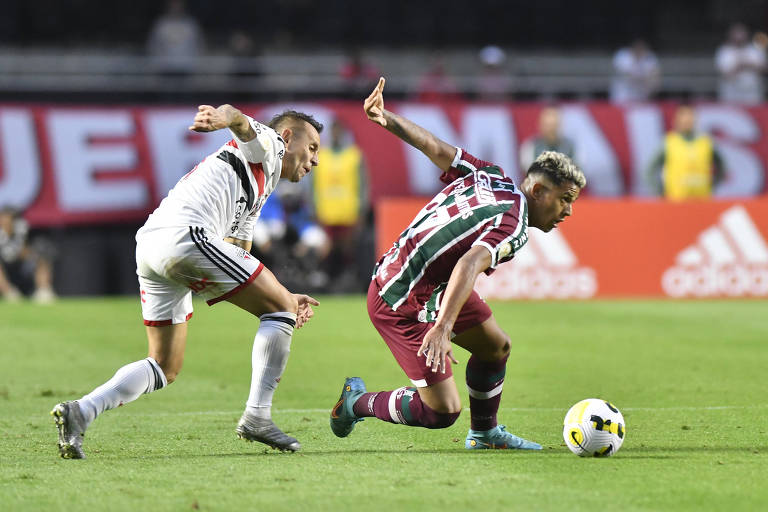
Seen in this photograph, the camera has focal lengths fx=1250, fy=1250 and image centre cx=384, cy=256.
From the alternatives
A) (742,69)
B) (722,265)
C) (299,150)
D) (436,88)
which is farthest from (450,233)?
(742,69)

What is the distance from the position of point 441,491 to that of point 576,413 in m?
1.33

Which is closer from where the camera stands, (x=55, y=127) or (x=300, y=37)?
(x=55, y=127)

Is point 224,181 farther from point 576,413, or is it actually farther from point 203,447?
point 576,413

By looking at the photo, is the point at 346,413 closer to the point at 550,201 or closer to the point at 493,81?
the point at 550,201

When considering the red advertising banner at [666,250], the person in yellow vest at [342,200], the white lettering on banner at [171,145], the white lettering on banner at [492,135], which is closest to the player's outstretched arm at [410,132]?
the red advertising banner at [666,250]

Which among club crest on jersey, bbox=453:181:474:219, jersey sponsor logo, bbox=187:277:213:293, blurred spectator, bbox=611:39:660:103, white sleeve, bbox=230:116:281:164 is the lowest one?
jersey sponsor logo, bbox=187:277:213:293

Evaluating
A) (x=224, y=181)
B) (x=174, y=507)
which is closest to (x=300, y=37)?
(x=224, y=181)

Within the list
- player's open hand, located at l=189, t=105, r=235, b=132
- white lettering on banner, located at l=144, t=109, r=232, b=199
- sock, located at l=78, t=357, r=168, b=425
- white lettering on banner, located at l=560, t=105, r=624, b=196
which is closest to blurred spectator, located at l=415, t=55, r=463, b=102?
white lettering on banner, located at l=560, t=105, r=624, b=196

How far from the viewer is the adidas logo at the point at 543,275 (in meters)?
17.0

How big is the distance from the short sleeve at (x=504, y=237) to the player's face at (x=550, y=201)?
0.77 feet

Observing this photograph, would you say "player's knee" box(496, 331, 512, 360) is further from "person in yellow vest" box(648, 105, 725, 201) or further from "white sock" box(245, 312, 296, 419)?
"person in yellow vest" box(648, 105, 725, 201)

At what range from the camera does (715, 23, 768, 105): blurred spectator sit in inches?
839

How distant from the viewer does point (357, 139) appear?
1917cm

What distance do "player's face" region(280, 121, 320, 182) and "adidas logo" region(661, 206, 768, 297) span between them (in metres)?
11.5
